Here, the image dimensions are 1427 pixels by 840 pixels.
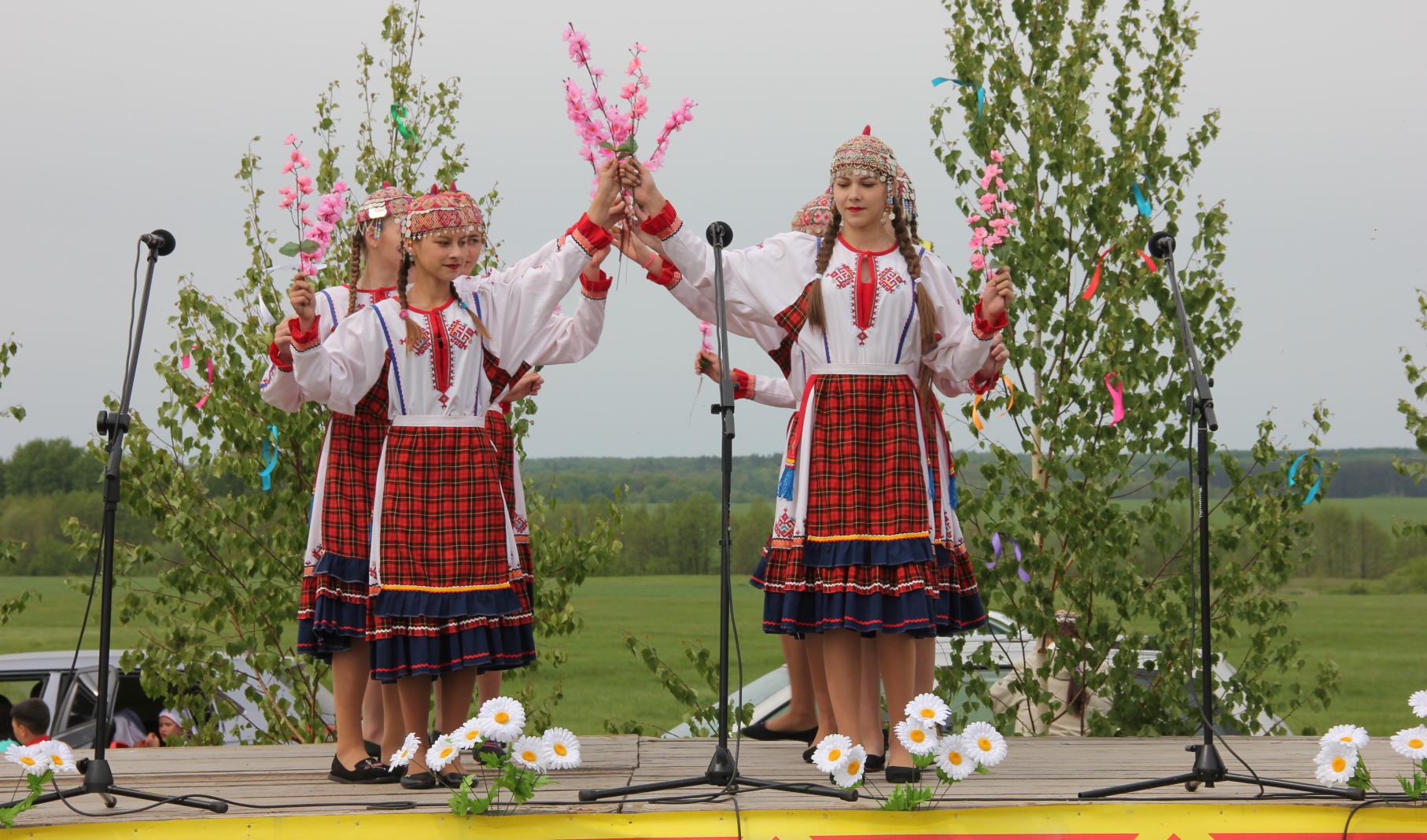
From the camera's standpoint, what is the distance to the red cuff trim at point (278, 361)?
3100mm

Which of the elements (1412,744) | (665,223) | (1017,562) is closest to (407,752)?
(665,223)

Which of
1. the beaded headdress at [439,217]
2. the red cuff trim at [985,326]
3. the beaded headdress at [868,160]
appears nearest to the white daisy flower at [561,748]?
the beaded headdress at [439,217]

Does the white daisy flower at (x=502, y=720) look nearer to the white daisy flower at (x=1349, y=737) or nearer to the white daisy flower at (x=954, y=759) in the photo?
the white daisy flower at (x=954, y=759)

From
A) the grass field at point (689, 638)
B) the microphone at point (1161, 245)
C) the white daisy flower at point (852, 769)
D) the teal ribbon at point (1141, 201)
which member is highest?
the teal ribbon at point (1141, 201)

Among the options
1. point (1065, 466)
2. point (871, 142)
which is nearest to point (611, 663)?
point (1065, 466)

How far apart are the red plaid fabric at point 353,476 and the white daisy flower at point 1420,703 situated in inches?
104

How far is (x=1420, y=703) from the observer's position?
3.03m

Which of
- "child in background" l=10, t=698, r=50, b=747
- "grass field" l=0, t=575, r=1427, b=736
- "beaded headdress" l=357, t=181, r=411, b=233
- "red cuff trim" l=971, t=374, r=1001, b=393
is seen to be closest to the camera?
"red cuff trim" l=971, t=374, r=1001, b=393

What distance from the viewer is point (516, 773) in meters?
2.79

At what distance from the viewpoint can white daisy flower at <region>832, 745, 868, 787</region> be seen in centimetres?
283

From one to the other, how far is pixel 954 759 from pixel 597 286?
157 centimetres

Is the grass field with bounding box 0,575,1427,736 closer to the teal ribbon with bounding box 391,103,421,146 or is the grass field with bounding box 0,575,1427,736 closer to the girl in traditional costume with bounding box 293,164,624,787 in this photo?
the teal ribbon with bounding box 391,103,421,146

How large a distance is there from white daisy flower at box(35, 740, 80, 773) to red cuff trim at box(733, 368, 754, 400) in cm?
230

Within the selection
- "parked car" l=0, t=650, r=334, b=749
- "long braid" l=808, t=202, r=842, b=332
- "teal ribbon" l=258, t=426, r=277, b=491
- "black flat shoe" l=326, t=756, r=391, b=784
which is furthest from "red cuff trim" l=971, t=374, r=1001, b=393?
"parked car" l=0, t=650, r=334, b=749
